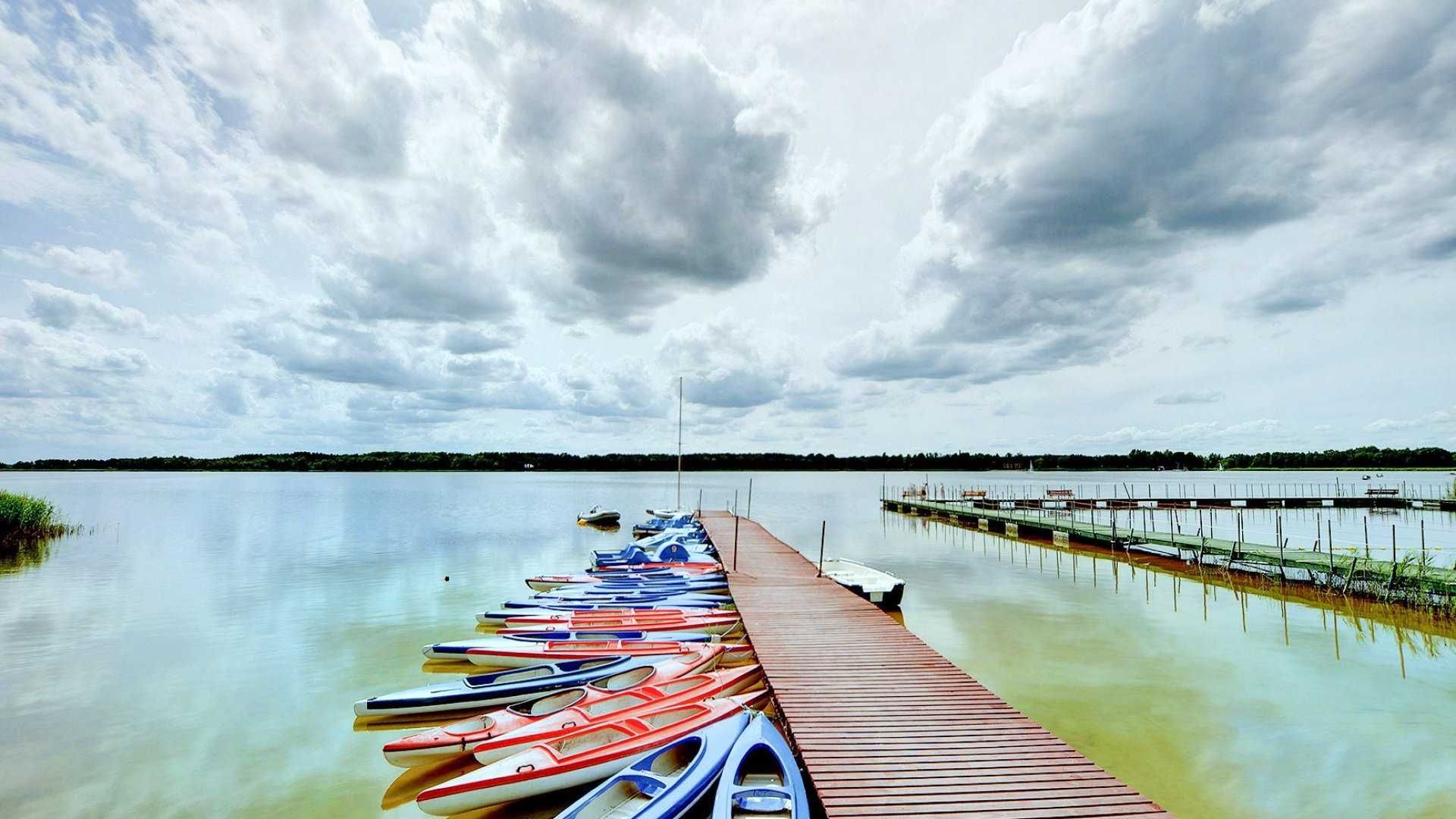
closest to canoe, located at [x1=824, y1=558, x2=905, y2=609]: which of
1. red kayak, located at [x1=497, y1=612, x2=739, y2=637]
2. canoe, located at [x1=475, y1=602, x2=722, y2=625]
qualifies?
canoe, located at [x1=475, y1=602, x2=722, y2=625]

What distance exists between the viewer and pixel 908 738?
793 cm

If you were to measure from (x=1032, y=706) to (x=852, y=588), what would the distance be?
7.37m

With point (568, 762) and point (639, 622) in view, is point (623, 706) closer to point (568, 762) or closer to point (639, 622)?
point (568, 762)

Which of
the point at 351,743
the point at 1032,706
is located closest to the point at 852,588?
the point at 1032,706

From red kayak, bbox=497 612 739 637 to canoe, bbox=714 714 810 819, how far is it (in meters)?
6.79

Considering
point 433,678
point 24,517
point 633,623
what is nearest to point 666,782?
point 633,623

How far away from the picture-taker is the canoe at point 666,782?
670 cm

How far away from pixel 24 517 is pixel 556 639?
35.1 metres

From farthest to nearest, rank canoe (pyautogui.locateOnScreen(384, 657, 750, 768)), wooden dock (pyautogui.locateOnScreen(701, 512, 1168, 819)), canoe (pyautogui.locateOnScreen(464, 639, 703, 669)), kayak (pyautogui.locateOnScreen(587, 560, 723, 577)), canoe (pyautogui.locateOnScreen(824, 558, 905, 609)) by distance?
kayak (pyautogui.locateOnScreen(587, 560, 723, 577))
canoe (pyautogui.locateOnScreen(824, 558, 905, 609))
canoe (pyautogui.locateOnScreen(464, 639, 703, 669))
canoe (pyautogui.locateOnScreen(384, 657, 750, 768))
wooden dock (pyautogui.locateOnScreen(701, 512, 1168, 819))

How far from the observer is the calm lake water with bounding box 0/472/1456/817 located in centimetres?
931

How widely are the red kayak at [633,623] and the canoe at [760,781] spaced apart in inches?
267

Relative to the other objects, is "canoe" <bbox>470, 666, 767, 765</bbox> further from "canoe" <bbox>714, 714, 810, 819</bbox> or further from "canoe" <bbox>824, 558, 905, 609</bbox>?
"canoe" <bbox>824, 558, 905, 609</bbox>

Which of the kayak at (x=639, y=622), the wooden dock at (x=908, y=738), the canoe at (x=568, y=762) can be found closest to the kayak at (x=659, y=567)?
the kayak at (x=639, y=622)

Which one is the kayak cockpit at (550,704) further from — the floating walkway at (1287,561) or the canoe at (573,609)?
the floating walkway at (1287,561)
